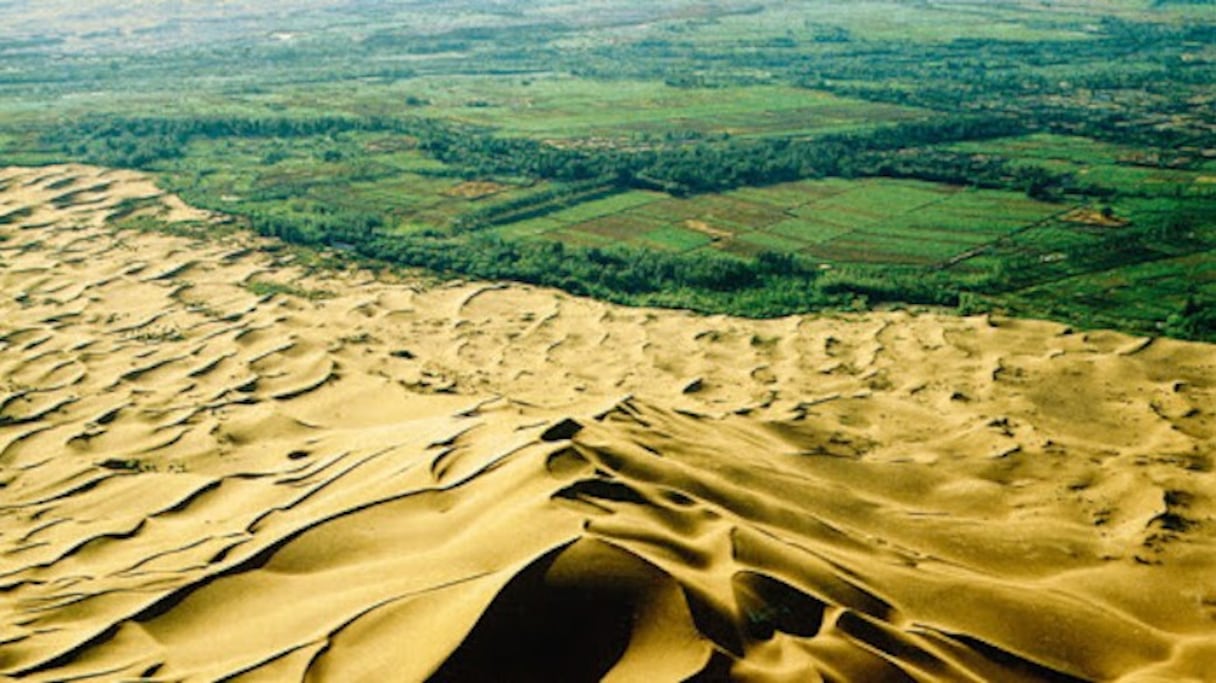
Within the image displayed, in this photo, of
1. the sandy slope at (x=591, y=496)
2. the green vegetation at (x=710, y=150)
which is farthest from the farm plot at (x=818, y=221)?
the sandy slope at (x=591, y=496)

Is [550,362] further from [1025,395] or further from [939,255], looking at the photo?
[939,255]

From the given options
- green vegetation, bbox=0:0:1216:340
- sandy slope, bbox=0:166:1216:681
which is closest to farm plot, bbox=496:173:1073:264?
green vegetation, bbox=0:0:1216:340

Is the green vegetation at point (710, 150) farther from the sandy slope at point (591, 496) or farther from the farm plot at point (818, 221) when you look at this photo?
the sandy slope at point (591, 496)

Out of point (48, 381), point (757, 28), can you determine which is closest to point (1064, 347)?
point (48, 381)

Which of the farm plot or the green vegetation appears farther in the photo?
the farm plot

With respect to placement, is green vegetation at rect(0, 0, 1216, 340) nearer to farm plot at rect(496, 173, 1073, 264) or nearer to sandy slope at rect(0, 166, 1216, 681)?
farm plot at rect(496, 173, 1073, 264)

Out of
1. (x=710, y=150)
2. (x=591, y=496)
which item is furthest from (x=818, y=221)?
(x=591, y=496)

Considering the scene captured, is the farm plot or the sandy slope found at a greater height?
the sandy slope
